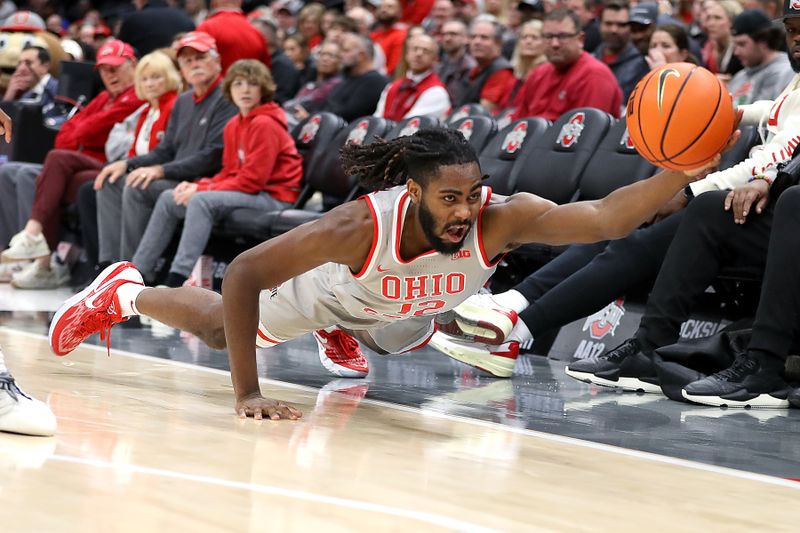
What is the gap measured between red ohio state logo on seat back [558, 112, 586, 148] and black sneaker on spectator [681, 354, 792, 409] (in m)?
2.06

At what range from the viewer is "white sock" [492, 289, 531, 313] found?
5.20m

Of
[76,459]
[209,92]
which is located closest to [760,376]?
[76,459]

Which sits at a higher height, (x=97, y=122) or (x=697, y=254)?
(x=697, y=254)

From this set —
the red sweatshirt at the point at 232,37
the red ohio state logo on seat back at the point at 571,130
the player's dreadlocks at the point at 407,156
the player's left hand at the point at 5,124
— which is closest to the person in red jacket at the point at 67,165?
the red sweatshirt at the point at 232,37

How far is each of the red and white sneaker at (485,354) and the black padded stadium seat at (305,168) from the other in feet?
8.33

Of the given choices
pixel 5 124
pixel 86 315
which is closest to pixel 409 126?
pixel 86 315

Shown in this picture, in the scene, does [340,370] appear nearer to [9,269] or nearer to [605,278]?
[605,278]

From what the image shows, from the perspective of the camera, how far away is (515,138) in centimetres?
661

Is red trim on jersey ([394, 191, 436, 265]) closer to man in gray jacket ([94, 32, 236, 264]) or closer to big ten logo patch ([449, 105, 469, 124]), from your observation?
big ten logo patch ([449, 105, 469, 124])

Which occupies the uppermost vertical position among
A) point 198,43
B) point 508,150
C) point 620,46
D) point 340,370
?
point 620,46

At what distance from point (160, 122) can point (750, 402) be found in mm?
5492

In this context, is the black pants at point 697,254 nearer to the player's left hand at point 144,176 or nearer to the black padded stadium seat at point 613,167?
the black padded stadium seat at point 613,167

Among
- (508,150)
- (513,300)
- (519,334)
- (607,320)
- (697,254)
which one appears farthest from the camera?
(508,150)

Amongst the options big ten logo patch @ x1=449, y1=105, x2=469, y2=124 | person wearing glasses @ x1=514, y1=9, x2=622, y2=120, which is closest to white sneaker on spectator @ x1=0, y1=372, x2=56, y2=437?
big ten logo patch @ x1=449, y1=105, x2=469, y2=124
